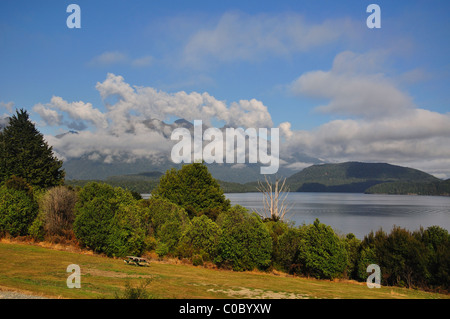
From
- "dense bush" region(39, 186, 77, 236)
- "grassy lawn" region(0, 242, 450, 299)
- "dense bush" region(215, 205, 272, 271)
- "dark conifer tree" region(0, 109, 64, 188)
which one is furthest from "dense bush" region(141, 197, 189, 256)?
"dark conifer tree" region(0, 109, 64, 188)

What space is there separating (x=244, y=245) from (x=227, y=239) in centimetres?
176

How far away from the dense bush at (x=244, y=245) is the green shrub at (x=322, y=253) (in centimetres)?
345

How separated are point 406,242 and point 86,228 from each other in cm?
2872

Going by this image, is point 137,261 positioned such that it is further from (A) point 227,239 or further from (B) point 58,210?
(B) point 58,210

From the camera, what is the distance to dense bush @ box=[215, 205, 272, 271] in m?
30.8

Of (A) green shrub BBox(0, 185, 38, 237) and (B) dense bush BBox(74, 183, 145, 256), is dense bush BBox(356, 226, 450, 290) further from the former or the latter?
(A) green shrub BBox(0, 185, 38, 237)

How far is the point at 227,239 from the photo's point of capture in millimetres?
31812

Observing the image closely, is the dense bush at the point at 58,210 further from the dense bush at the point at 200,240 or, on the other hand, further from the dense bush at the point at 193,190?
the dense bush at the point at 193,190

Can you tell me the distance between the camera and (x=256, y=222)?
Answer: 31812mm

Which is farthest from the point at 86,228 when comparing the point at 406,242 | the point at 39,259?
the point at 406,242

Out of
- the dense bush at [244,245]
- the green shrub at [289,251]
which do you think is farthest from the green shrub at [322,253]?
the dense bush at [244,245]

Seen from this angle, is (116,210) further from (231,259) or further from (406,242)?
(406,242)

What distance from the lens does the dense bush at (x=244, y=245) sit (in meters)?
30.8
